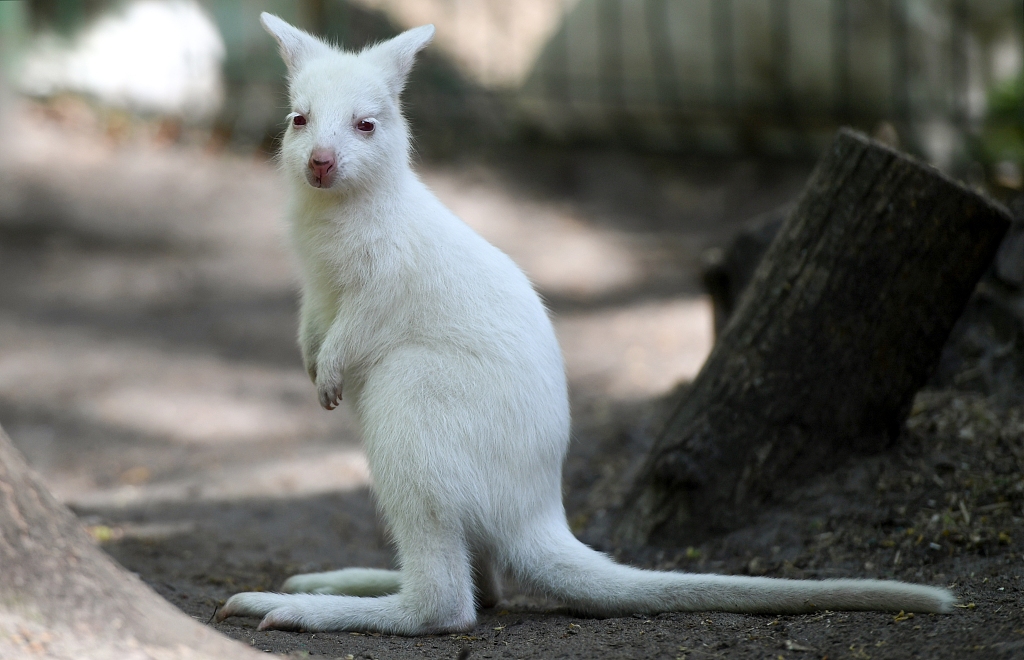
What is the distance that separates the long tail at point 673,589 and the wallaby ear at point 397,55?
177 centimetres

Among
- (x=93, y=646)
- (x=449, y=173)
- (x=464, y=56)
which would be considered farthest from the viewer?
(x=464, y=56)

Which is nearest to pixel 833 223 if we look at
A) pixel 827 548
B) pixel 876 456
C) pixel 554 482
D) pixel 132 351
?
pixel 876 456

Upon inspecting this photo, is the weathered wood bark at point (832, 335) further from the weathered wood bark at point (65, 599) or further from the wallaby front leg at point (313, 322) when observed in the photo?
the weathered wood bark at point (65, 599)

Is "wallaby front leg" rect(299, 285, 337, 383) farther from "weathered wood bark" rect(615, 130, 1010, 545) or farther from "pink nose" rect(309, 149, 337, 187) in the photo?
"weathered wood bark" rect(615, 130, 1010, 545)

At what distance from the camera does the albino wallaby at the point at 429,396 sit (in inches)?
128

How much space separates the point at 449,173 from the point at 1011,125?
17.7 feet

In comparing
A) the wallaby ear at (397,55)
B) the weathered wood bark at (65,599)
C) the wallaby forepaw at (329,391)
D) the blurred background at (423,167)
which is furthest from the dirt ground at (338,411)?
the wallaby ear at (397,55)

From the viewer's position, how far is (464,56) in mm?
11781

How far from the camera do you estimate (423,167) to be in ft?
34.8

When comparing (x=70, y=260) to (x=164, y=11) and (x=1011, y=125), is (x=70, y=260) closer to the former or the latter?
(x=164, y=11)

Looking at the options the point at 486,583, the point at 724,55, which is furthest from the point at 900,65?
the point at 486,583

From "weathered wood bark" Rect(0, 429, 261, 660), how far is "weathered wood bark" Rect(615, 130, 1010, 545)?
7.07 feet

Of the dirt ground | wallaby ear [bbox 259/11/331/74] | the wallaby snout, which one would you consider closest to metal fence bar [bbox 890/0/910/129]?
the dirt ground

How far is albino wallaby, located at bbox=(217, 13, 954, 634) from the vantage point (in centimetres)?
325
